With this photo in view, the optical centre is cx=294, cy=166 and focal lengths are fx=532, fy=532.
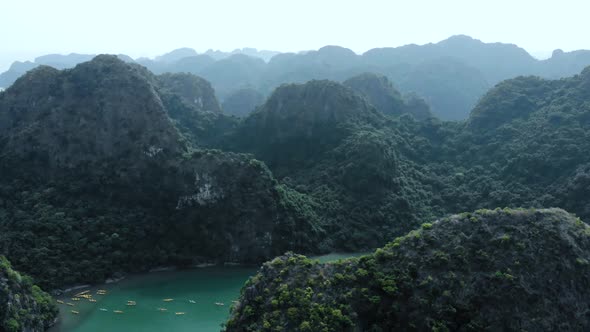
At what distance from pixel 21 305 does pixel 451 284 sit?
67.9 feet

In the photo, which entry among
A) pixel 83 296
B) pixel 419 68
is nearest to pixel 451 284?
pixel 83 296

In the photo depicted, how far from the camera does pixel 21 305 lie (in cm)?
2655

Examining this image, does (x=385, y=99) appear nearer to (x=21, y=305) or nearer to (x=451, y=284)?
(x=451, y=284)

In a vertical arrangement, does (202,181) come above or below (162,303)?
above

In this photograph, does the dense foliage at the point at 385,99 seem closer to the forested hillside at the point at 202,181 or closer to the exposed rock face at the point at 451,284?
the forested hillside at the point at 202,181

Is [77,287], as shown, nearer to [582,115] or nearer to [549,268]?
[549,268]

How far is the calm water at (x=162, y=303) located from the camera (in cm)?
3092

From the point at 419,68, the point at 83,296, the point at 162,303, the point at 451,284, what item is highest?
the point at 419,68

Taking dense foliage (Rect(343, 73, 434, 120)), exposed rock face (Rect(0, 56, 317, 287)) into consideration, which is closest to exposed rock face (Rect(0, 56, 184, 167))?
exposed rock face (Rect(0, 56, 317, 287))

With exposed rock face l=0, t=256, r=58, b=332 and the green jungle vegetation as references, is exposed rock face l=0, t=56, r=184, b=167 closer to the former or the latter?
the green jungle vegetation

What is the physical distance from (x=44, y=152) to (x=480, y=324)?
1357 inches

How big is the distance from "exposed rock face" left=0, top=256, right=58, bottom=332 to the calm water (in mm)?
1333

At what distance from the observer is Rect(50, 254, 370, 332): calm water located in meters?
30.9

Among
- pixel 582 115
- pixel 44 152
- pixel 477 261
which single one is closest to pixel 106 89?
pixel 44 152
